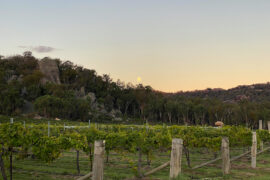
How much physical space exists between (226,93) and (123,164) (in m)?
138

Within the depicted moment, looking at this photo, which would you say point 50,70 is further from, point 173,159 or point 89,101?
point 173,159

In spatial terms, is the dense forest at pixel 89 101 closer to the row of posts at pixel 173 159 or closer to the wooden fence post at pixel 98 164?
the row of posts at pixel 173 159

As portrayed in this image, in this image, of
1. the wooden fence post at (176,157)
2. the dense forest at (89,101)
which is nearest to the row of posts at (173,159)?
the wooden fence post at (176,157)

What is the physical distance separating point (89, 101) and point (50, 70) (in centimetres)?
2546

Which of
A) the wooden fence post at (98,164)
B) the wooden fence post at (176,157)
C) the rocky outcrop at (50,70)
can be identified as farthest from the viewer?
the rocky outcrop at (50,70)

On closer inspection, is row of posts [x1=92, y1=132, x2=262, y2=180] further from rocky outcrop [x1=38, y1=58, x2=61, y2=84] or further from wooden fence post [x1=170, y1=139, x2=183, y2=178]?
rocky outcrop [x1=38, y1=58, x2=61, y2=84]

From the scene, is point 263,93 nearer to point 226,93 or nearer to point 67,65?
point 226,93

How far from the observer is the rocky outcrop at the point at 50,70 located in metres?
97.8

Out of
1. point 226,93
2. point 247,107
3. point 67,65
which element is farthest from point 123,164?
point 226,93

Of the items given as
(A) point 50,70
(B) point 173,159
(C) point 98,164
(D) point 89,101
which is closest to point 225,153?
(B) point 173,159

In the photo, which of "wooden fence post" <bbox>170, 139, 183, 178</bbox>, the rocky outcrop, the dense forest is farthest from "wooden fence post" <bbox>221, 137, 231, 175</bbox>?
the rocky outcrop

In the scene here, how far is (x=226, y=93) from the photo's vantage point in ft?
484

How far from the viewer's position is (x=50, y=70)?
330ft

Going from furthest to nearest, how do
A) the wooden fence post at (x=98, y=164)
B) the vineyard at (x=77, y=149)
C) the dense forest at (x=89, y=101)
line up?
the dense forest at (x=89, y=101)
the vineyard at (x=77, y=149)
the wooden fence post at (x=98, y=164)
